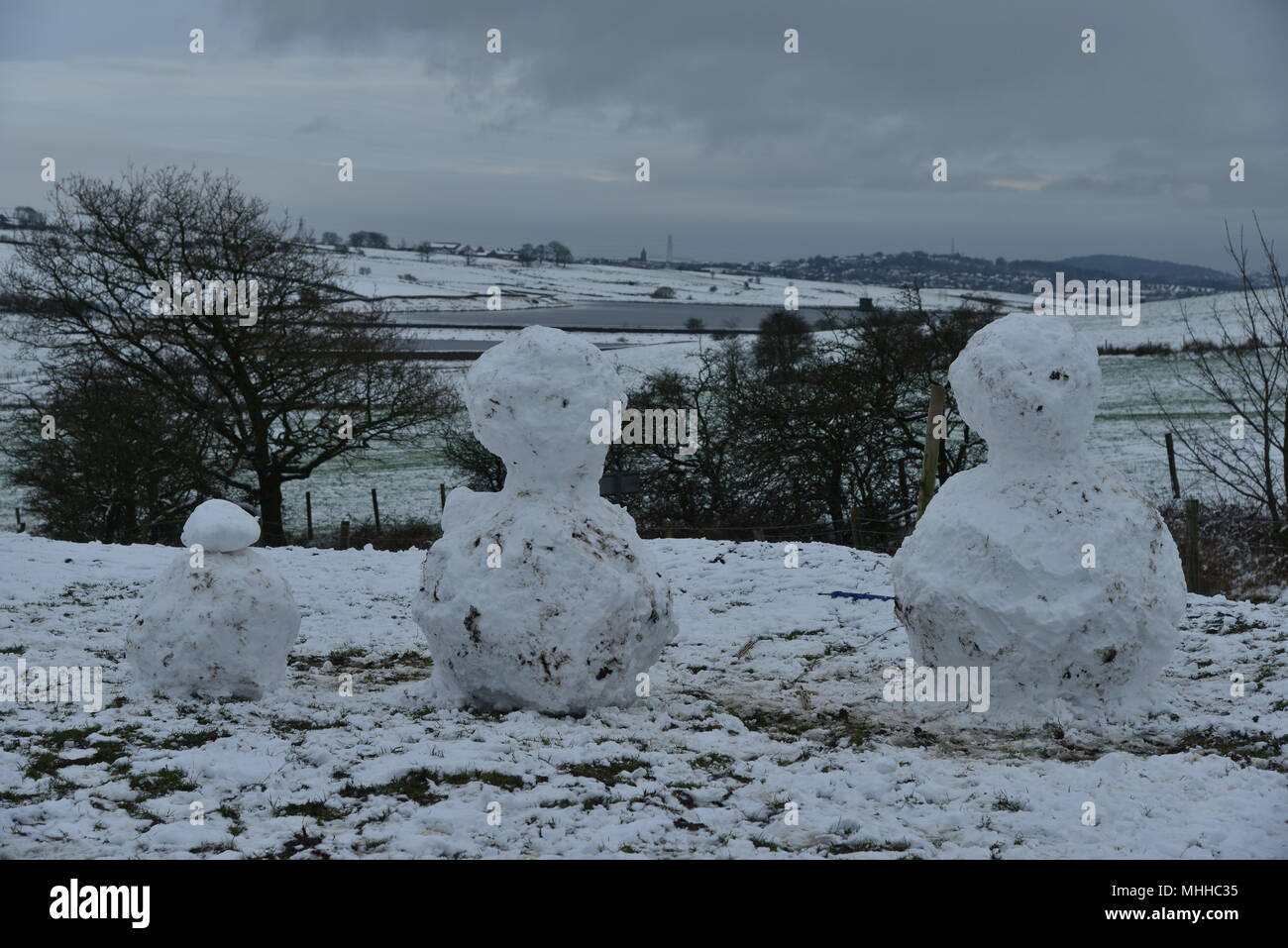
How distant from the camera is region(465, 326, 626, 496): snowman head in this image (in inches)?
326

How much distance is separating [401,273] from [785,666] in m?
63.8

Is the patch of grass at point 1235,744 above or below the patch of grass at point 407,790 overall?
below

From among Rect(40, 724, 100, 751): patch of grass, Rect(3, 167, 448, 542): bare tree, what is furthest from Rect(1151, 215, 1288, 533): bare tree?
Rect(3, 167, 448, 542): bare tree

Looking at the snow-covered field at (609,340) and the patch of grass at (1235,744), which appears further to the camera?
the snow-covered field at (609,340)

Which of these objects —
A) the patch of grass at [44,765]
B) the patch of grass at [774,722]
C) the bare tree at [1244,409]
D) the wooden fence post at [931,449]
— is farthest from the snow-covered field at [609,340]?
the patch of grass at [44,765]

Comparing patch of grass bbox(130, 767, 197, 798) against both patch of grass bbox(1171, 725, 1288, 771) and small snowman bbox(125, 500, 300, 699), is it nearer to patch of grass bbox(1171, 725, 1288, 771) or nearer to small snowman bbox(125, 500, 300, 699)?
small snowman bbox(125, 500, 300, 699)

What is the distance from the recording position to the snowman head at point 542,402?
829 cm

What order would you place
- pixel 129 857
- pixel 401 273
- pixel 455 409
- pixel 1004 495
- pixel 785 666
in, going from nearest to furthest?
1. pixel 129 857
2. pixel 1004 495
3. pixel 785 666
4. pixel 455 409
5. pixel 401 273

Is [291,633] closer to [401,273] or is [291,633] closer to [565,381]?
[565,381]

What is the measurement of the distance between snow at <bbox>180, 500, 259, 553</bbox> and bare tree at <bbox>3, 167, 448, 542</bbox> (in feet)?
45.6

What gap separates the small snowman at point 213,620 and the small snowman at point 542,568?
1296mm

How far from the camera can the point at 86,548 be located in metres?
16.3

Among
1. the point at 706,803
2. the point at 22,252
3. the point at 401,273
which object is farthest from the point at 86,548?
the point at 401,273

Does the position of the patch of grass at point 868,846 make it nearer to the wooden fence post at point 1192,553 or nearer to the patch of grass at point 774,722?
the patch of grass at point 774,722
